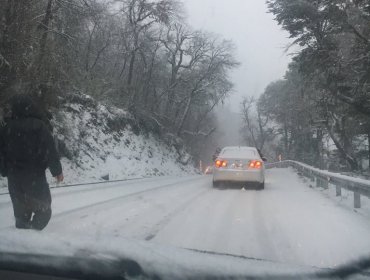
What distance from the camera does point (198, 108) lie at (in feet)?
142

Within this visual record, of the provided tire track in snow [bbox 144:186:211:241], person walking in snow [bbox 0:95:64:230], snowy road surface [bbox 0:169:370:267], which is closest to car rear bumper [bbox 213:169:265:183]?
tire track in snow [bbox 144:186:211:241]

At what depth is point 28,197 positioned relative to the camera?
4.81 meters

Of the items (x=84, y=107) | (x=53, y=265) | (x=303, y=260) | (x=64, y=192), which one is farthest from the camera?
(x=84, y=107)

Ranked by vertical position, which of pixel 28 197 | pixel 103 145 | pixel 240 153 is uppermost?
pixel 103 145

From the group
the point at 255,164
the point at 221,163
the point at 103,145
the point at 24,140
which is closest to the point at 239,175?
the point at 255,164

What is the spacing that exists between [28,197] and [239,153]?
30.7 ft

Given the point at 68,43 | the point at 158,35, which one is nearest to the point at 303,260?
the point at 68,43

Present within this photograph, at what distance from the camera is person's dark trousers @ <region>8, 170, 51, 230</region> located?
477 cm

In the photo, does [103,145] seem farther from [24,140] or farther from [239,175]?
[24,140]

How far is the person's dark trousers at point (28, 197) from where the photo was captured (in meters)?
4.77

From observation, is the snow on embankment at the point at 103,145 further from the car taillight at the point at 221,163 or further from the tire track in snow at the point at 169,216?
the tire track in snow at the point at 169,216

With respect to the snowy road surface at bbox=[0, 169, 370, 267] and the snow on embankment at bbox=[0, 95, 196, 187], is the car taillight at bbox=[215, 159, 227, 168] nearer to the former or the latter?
the snowy road surface at bbox=[0, 169, 370, 267]

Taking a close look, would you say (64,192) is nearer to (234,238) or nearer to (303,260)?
(234,238)

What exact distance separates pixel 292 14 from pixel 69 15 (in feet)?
28.3
